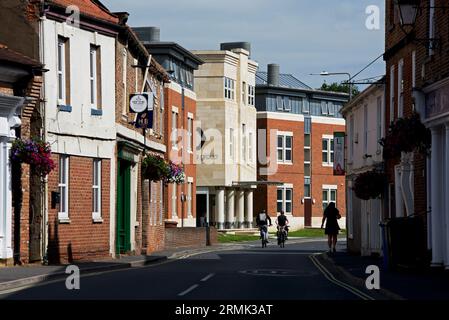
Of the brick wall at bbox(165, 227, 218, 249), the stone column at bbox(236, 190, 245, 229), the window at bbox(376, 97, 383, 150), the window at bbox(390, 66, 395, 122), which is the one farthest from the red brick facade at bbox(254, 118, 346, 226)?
the window at bbox(390, 66, 395, 122)

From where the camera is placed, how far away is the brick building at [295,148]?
85.1 meters

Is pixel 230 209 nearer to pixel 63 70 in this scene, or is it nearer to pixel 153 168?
pixel 153 168

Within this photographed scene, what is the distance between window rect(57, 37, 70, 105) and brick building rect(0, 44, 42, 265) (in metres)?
2.07

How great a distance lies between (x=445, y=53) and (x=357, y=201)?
729 inches

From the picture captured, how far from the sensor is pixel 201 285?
23328 mm

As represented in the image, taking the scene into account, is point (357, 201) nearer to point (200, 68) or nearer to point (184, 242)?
point (184, 242)

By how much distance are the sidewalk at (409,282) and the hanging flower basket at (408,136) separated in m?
3.04

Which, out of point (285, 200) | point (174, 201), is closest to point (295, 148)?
point (285, 200)

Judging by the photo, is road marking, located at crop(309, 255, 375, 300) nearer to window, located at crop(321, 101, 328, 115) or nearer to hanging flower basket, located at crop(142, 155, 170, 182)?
hanging flower basket, located at crop(142, 155, 170, 182)

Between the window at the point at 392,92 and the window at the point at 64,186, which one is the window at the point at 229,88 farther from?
the window at the point at 64,186

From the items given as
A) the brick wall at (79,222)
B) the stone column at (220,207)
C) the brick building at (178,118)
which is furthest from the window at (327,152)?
the brick wall at (79,222)

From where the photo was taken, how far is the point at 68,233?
33156mm

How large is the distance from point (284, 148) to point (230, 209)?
12.0 metres
